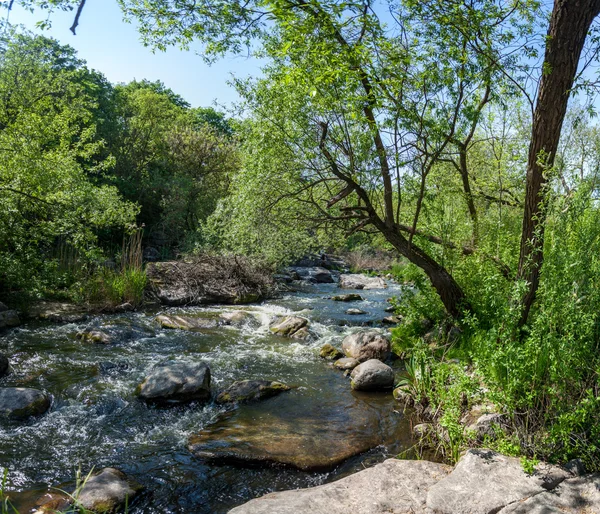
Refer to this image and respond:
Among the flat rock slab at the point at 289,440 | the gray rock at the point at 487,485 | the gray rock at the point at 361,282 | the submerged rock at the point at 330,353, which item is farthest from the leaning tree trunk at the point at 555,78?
the gray rock at the point at 361,282

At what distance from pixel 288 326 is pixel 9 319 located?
6.37 m

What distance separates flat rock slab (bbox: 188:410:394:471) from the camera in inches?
192

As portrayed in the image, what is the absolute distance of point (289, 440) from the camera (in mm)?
5281

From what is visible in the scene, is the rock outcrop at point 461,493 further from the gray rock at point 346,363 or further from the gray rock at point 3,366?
the gray rock at point 3,366

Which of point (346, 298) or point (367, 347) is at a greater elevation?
point (346, 298)

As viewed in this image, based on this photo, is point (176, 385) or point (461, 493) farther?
point (176, 385)

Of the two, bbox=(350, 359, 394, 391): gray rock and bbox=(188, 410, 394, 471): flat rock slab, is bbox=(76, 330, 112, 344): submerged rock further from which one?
bbox=(350, 359, 394, 391): gray rock

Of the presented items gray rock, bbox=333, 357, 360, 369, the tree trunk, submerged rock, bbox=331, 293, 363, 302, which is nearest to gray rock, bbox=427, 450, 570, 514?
the tree trunk

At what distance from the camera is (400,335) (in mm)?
9094

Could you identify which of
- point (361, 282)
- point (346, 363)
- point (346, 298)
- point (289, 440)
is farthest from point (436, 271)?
point (361, 282)

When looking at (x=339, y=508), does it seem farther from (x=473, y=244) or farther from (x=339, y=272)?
(x=339, y=272)

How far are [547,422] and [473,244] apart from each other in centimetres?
512

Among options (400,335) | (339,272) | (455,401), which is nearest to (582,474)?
(455,401)

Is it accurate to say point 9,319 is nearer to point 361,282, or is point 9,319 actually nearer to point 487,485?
point 487,485
